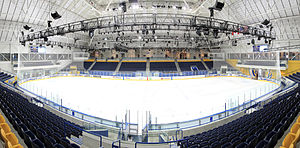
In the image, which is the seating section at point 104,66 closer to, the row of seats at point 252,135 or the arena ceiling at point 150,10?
the arena ceiling at point 150,10

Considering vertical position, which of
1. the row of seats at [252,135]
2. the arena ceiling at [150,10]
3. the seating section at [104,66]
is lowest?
the row of seats at [252,135]

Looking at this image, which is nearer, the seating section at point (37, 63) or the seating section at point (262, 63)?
the seating section at point (262, 63)

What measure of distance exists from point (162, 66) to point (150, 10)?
45.7ft

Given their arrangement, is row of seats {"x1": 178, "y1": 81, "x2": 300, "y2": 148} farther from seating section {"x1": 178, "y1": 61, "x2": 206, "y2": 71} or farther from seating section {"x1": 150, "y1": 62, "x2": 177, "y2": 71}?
seating section {"x1": 178, "y1": 61, "x2": 206, "y2": 71}

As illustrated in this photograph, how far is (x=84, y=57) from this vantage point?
4434 centimetres

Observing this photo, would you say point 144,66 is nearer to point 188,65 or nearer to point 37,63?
point 188,65

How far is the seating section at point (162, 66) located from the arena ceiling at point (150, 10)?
43.3ft

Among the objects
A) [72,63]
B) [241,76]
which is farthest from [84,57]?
[241,76]

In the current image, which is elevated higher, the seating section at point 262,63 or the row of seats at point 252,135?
the seating section at point 262,63

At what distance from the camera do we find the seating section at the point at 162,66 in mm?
35928

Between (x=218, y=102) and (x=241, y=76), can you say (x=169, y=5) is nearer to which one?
(x=241, y=76)

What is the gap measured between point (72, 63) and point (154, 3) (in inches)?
1088

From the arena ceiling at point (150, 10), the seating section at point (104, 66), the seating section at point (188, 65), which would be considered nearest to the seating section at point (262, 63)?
the arena ceiling at point (150, 10)

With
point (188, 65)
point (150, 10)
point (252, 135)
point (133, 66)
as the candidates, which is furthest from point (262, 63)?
point (252, 135)
